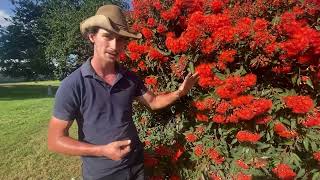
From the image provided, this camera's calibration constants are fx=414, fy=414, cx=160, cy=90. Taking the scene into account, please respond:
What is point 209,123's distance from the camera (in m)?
3.68

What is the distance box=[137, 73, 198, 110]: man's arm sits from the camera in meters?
3.29

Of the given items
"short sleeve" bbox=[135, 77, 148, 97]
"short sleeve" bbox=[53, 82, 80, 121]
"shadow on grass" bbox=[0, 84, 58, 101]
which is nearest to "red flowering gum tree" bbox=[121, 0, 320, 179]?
"short sleeve" bbox=[135, 77, 148, 97]

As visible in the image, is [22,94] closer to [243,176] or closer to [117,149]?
[243,176]

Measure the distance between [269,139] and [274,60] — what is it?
26.3 inches

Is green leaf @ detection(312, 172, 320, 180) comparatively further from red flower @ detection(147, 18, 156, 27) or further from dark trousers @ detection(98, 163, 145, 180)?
red flower @ detection(147, 18, 156, 27)

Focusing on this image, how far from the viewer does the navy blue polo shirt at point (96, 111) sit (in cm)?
266

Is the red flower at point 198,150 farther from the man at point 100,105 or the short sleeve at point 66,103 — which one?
the short sleeve at point 66,103

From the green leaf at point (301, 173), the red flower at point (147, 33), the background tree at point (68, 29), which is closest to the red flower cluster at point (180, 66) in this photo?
the red flower at point (147, 33)

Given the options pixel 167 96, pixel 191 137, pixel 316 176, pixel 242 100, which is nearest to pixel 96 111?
pixel 167 96

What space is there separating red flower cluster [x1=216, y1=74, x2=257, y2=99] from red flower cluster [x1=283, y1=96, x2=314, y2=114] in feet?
1.13

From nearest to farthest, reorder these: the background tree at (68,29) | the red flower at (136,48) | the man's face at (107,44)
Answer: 1. the man's face at (107,44)
2. the red flower at (136,48)
3. the background tree at (68,29)

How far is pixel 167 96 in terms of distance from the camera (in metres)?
3.35

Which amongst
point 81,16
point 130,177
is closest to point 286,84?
point 130,177

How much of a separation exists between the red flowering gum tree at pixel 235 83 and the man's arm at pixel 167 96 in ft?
0.31
